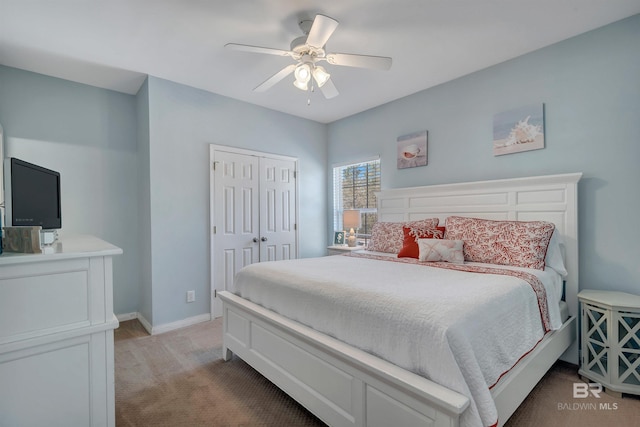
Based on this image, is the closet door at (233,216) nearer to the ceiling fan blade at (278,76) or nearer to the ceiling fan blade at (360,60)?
the ceiling fan blade at (278,76)

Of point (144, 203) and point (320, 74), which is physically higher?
point (320, 74)

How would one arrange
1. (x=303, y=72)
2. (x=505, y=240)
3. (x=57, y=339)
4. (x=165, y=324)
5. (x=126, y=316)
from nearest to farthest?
(x=57, y=339), (x=303, y=72), (x=505, y=240), (x=165, y=324), (x=126, y=316)

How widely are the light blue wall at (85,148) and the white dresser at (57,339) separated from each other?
7.98ft

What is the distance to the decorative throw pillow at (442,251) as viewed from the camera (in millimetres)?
2529

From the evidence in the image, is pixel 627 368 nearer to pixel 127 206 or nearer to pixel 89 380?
pixel 89 380

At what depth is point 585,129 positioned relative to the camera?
2.43 m

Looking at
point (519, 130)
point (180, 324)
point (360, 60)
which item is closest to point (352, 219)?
point (519, 130)

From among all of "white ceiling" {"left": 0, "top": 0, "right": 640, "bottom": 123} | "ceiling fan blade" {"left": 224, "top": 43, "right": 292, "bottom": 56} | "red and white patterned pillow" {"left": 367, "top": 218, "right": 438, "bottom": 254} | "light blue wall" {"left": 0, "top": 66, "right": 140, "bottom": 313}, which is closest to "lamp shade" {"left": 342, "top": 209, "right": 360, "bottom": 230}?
"red and white patterned pillow" {"left": 367, "top": 218, "right": 438, "bottom": 254}

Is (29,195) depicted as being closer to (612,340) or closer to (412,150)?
(412,150)

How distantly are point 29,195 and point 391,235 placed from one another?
2835 mm

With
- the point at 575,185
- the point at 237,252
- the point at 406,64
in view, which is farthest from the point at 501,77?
the point at 237,252

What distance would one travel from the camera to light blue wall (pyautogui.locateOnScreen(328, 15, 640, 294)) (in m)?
2.24

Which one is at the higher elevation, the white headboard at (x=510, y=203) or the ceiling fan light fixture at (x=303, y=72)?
the ceiling fan light fixture at (x=303, y=72)

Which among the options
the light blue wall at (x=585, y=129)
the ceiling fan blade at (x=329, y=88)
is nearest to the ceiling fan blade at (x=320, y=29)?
the ceiling fan blade at (x=329, y=88)
